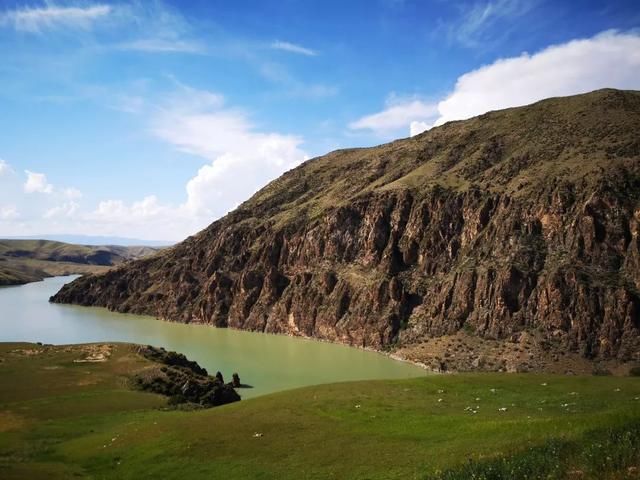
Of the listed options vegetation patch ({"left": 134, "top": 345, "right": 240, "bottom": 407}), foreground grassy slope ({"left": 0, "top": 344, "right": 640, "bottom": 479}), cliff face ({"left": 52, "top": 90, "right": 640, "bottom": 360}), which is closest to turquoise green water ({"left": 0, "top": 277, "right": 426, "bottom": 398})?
vegetation patch ({"left": 134, "top": 345, "right": 240, "bottom": 407})

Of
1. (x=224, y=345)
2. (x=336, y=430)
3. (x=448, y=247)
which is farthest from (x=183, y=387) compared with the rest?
(x=448, y=247)

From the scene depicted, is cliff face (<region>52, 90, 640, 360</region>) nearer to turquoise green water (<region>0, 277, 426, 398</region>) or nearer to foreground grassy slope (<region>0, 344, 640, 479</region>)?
turquoise green water (<region>0, 277, 426, 398</region>)

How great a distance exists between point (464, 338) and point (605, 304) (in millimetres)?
20997

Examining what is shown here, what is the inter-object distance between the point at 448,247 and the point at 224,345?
46793mm

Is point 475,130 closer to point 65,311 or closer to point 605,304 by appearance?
point 605,304

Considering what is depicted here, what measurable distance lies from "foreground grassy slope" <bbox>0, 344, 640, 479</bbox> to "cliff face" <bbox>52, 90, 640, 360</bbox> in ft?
124

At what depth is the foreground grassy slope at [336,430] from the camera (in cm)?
2155

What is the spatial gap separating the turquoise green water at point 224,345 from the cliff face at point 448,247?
24.1ft

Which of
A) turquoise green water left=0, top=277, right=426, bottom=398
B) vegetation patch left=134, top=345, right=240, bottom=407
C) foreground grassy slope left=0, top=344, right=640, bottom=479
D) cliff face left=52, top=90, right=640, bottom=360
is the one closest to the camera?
foreground grassy slope left=0, top=344, right=640, bottom=479

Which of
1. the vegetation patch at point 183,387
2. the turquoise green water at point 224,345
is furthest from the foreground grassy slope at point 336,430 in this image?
the turquoise green water at point 224,345

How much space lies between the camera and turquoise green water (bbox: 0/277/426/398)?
72500 millimetres

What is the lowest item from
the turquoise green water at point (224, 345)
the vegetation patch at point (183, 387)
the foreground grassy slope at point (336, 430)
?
the turquoise green water at point (224, 345)

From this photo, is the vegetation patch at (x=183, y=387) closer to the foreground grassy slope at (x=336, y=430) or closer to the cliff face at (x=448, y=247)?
the foreground grassy slope at (x=336, y=430)

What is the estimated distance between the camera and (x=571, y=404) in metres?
35.2
